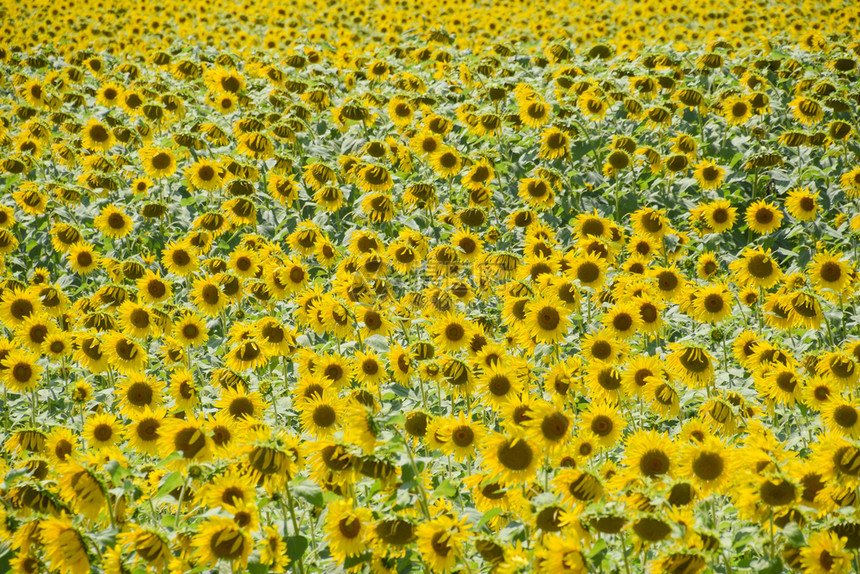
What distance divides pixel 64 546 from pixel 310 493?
831mm

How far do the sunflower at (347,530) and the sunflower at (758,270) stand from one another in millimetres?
3398

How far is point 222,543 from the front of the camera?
240cm

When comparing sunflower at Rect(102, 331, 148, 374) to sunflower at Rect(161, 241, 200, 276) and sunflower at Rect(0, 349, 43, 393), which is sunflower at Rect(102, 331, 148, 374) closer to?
sunflower at Rect(0, 349, 43, 393)

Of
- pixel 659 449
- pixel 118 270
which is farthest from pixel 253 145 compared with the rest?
pixel 659 449

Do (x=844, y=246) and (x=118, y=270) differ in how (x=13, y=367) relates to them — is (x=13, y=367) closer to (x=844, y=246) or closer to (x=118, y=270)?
(x=118, y=270)

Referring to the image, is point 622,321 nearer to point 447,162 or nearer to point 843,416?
point 843,416

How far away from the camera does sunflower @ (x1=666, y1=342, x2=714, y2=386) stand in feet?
13.4

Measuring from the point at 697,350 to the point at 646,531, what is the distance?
6.32 ft

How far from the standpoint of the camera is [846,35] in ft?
36.4

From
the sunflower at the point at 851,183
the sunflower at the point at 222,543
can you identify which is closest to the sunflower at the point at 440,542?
the sunflower at the point at 222,543

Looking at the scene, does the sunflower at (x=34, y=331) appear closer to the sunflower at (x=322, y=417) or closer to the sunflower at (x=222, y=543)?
the sunflower at (x=322, y=417)

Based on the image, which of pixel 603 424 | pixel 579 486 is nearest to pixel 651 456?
pixel 579 486

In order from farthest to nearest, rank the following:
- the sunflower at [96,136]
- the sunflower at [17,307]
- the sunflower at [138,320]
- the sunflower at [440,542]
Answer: the sunflower at [96,136] → the sunflower at [17,307] → the sunflower at [138,320] → the sunflower at [440,542]

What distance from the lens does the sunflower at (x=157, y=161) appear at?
6598mm
